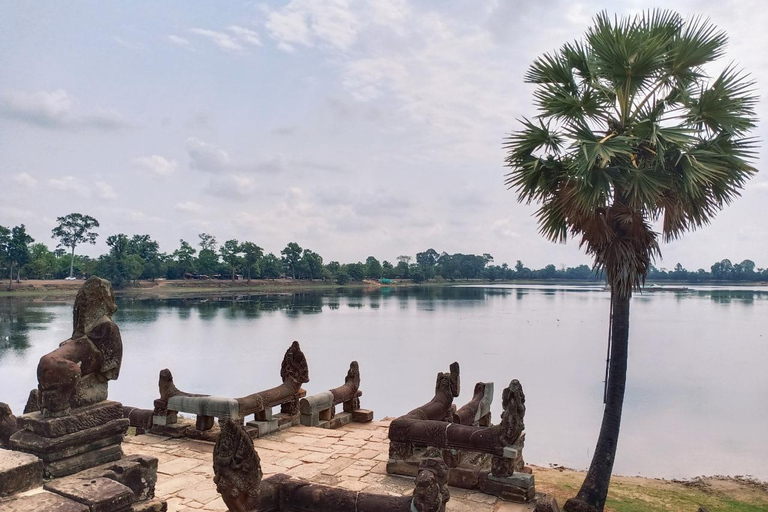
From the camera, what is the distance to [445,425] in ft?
23.3

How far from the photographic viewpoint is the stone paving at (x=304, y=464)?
652 centimetres

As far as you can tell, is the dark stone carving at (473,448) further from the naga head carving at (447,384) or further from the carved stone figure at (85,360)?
the carved stone figure at (85,360)

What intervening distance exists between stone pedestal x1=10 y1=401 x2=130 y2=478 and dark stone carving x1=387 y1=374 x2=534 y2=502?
10.7 ft

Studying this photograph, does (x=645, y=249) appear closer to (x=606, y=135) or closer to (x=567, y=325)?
(x=606, y=135)

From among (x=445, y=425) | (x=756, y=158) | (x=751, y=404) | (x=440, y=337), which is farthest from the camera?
(x=440, y=337)

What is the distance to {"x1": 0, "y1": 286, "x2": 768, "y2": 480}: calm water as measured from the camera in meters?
17.2

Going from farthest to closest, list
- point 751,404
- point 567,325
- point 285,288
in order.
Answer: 1. point 285,288
2. point 567,325
3. point 751,404

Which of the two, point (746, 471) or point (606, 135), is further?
point (746, 471)

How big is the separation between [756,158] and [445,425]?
20.7 feet

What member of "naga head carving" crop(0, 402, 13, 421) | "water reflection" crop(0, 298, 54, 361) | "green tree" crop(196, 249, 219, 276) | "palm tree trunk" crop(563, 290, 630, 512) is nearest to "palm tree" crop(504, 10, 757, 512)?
"palm tree trunk" crop(563, 290, 630, 512)

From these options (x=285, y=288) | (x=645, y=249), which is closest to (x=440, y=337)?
(x=645, y=249)

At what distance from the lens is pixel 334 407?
10664mm

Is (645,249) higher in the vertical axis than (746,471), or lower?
higher

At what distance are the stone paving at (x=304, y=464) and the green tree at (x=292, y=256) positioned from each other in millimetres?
93767
